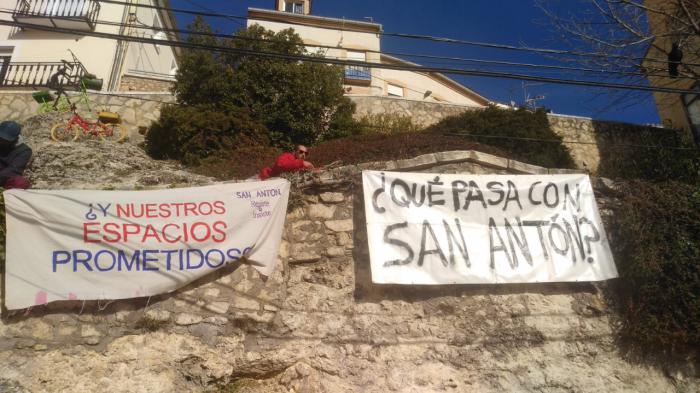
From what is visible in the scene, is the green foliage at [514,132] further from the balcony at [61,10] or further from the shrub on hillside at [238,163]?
the balcony at [61,10]

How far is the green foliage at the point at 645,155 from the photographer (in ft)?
30.4

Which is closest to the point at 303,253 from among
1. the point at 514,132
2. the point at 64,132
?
the point at 514,132

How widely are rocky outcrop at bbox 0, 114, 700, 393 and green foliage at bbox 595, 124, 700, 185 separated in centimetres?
403

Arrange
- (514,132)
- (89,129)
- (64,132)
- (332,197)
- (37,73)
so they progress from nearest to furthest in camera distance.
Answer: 1. (332,197)
2. (64,132)
3. (89,129)
4. (514,132)
5. (37,73)

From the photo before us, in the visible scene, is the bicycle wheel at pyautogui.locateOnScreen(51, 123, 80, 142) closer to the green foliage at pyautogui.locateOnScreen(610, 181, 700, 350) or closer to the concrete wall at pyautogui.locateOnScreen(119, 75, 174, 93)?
the concrete wall at pyautogui.locateOnScreen(119, 75, 174, 93)

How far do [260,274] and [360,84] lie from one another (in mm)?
15623

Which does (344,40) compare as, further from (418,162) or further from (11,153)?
(11,153)

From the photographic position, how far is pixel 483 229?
16.1 feet

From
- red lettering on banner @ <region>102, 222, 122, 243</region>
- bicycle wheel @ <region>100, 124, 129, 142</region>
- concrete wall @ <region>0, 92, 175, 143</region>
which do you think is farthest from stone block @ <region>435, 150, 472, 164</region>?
concrete wall @ <region>0, 92, 175, 143</region>

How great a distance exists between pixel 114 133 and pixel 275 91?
3.65 metres

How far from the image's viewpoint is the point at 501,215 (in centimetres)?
504

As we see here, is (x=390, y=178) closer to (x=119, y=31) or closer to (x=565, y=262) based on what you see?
(x=565, y=262)

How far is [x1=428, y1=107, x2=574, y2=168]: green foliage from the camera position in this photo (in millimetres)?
9461

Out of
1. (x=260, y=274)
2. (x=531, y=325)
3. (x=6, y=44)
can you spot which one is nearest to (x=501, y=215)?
(x=531, y=325)
